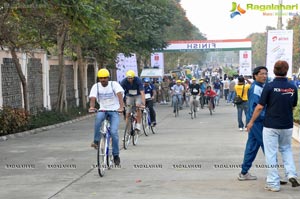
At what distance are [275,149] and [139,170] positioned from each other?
2781mm

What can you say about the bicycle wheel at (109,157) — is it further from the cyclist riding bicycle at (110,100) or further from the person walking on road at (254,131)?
the person walking on road at (254,131)

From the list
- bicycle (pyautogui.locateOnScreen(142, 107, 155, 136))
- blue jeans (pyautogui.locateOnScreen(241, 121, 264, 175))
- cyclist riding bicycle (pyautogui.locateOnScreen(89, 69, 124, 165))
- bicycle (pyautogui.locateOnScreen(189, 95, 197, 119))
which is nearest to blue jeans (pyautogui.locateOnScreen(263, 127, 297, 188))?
blue jeans (pyautogui.locateOnScreen(241, 121, 264, 175))

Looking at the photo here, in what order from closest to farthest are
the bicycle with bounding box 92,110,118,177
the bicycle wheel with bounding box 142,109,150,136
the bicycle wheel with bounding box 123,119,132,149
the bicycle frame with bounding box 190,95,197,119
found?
the bicycle with bounding box 92,110,118,177 < the bicycle wheel with bounding box 123,119,132,149 < the bicycle wheel with bounding box 142,109,150,136 < the bicycle frame with bounding box 190,95,197,119

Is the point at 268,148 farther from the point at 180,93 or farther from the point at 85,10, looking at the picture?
the point at 180,93

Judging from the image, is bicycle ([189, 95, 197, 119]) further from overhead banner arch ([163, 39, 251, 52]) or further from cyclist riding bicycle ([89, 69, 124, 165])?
overhead banner arch ([163, 39, 251, 52])

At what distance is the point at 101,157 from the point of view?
30.5 feet

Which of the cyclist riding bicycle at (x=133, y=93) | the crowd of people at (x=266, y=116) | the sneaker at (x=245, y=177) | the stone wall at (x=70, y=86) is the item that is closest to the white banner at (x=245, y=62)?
the stone wall at (x=70, y=86)

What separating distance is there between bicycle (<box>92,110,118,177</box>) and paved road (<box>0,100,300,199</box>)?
0.16m

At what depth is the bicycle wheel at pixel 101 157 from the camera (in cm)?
906

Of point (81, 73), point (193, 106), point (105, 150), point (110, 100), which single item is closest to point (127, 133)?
point (110, 100)

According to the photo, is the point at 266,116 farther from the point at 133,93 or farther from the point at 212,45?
the point at 212,45

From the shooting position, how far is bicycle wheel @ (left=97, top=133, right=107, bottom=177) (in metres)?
9.06

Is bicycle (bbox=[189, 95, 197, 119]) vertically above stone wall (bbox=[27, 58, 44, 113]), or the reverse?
stone wall (bbox=[27, 58, 44, 113])

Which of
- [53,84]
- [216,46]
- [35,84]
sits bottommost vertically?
[53,84]
